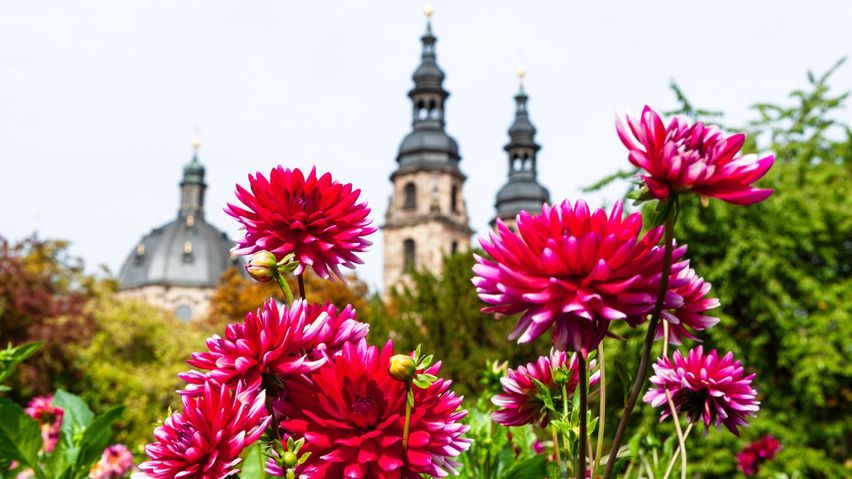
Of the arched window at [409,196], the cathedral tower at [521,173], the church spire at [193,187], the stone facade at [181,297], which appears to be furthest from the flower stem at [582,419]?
the church spire at [193,187]

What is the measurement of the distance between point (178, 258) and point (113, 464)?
237 feet

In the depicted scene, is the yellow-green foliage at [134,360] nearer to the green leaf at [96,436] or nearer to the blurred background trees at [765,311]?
the blurred background trees at [765,311]

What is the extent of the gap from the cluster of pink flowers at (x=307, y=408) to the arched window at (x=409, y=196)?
162ft

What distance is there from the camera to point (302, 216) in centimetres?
126

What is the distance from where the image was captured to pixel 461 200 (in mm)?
52094

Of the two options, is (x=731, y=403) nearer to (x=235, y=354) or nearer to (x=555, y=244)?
(x=555, y=244)

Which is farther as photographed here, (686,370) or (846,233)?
(846,233)

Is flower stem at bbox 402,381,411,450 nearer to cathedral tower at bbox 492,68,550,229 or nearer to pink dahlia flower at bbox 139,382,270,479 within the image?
pink dahlia flower at bbox 139,382,270,479

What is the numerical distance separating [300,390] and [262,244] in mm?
307

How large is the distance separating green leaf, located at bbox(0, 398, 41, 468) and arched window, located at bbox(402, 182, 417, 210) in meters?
48.7

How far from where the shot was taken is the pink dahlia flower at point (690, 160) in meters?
0.87

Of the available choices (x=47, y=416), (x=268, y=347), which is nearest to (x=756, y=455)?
(x=47, y=416)

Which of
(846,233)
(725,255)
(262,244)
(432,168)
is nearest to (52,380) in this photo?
(725,255)

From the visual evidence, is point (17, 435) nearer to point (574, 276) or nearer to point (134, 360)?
point (574, 276)
